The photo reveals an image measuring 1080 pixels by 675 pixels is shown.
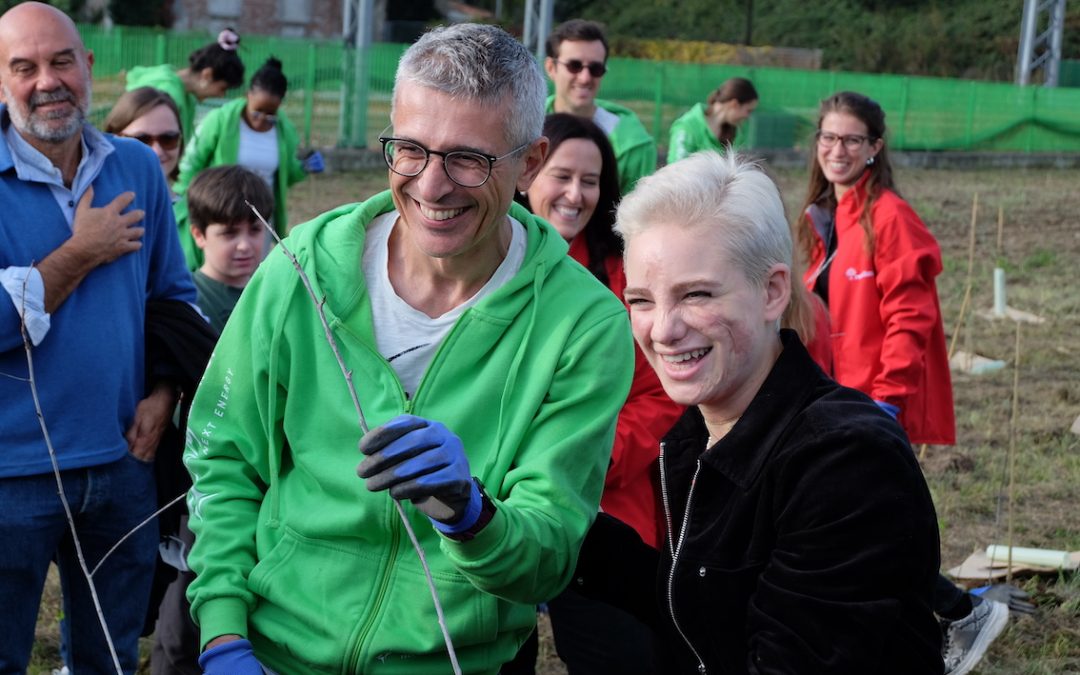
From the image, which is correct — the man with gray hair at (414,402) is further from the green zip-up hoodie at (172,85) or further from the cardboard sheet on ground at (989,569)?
the green zip-up hoodie at (172,85)

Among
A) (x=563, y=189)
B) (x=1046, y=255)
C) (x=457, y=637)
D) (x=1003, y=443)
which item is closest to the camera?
(x=457, y=637)

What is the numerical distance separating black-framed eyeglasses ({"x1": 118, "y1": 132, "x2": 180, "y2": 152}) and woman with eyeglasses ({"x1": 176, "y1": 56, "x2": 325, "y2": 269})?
1.30 m

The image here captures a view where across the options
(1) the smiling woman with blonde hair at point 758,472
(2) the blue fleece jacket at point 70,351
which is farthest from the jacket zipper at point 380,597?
(2) the blue fleece jacket at point 70,351

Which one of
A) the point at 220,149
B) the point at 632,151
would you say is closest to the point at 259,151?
the point at 220,149

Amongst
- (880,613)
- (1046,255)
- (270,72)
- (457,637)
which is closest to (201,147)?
(270,72)

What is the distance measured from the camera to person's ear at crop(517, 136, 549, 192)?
246 cm

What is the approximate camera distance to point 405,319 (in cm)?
244

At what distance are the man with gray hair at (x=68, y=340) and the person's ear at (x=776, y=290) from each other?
1.81 metres

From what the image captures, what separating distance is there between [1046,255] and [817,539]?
1297cm

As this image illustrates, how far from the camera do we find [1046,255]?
1396cm

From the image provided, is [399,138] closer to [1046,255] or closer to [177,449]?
[177,449]

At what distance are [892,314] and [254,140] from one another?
3781 mm

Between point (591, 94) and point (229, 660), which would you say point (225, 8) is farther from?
point (229, 660)

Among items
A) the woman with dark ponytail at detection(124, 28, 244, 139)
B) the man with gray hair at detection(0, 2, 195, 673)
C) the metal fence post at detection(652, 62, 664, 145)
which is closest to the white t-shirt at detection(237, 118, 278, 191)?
the woman with dark ponytail at detection(124, 28, 244, 139)
